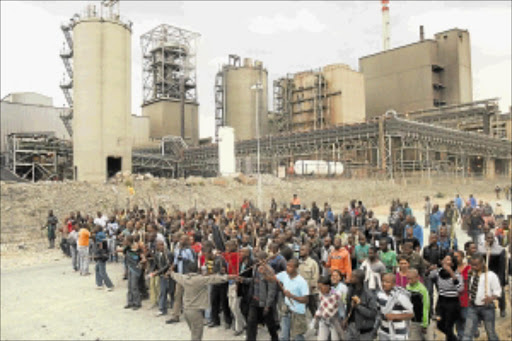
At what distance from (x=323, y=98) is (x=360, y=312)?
5750 centimetres

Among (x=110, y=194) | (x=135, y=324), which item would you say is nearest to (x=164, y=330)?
(x=135, y=324)

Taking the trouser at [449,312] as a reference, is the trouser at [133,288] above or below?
below

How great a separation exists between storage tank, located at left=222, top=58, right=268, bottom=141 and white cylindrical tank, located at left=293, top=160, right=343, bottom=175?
72.9 feet

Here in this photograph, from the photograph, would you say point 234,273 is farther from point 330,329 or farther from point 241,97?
point 241,97

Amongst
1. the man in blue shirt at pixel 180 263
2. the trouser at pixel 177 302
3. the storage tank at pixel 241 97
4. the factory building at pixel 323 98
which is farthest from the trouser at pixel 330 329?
the storage tank at pixel 241 97

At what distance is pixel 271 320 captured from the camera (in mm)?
7141

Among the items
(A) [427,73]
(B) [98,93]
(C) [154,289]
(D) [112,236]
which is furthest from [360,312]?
(A) [427,73]

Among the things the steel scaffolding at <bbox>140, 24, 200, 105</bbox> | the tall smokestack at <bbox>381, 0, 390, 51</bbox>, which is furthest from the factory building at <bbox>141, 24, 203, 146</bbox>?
the tall smokestack at <bbox>381, 0, 390, 51</bbox>

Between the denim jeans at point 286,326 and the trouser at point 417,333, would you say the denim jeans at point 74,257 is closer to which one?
the denim jeans at point 286,326

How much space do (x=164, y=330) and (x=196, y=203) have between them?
20.9 m

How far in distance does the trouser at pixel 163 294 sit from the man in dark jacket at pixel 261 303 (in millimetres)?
2906

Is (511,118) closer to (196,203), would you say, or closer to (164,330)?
(196,203)

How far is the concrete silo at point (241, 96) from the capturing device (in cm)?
6294

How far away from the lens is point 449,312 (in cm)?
668
